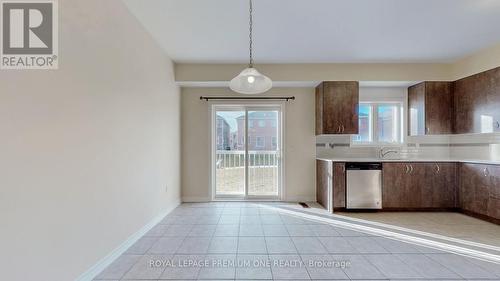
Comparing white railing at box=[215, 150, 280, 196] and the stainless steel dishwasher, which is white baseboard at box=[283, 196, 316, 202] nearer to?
white railing at box=[215, 150, 280, 196]

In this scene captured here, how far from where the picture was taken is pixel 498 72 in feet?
11.9

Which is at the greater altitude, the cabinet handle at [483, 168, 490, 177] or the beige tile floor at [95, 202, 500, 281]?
the cabinet handle at [483, 168, 490, 177]

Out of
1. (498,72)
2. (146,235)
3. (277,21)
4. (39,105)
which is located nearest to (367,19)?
(277,21)

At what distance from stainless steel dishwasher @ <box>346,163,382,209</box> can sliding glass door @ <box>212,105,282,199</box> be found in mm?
1436

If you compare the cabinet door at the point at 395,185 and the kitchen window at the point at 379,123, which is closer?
the cabinet door at the point at 395,185

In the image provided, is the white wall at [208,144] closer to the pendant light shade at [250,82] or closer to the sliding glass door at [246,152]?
the sliding glass door at [246,152]

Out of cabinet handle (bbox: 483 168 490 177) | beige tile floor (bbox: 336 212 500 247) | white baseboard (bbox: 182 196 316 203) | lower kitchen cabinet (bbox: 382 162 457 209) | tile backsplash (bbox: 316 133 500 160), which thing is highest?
tile backsplash (bbox: 316 133 500 160)

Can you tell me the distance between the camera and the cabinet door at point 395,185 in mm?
4223

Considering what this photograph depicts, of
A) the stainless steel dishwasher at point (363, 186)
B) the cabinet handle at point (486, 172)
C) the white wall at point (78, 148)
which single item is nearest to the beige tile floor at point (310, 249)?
the stainless steel dishwasher at point (363, 186)

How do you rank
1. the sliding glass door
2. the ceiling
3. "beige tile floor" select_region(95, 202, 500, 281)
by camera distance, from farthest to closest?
1. the sliding glass door
2. the ceiling
3. "beige tile floor" select_region(95, 202, 500, 281)

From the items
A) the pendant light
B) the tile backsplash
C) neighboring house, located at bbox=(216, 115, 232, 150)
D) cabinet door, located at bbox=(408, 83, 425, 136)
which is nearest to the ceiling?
cabinet door, located at bbox=(408, 83, 425, 136)

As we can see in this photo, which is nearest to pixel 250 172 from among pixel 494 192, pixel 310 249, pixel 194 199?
pixel 194 199

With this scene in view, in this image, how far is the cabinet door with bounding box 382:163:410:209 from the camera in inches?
166

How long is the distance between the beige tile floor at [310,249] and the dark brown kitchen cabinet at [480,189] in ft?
0.74
